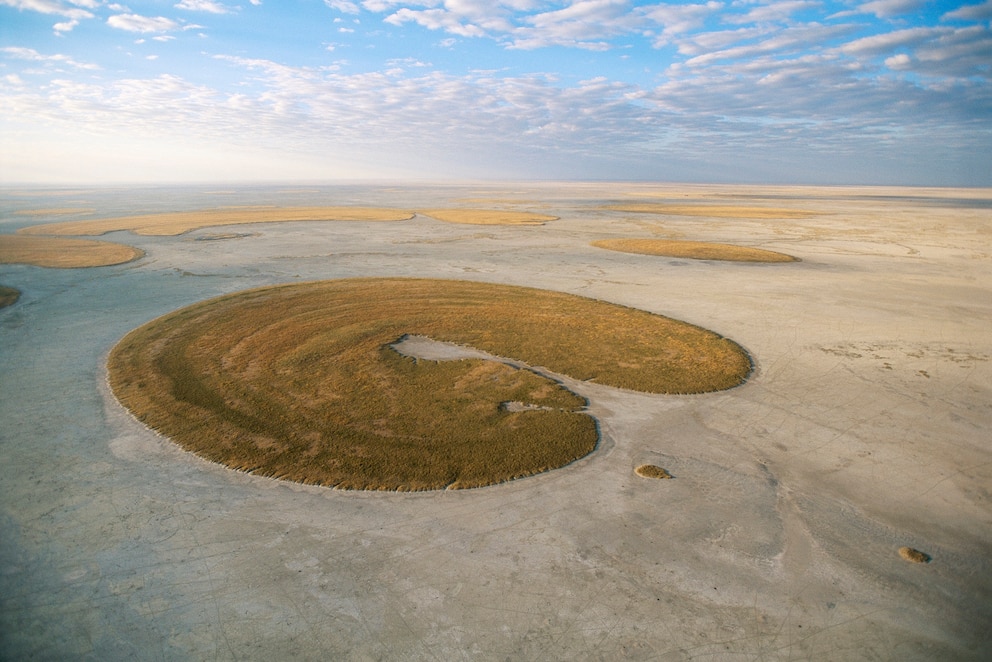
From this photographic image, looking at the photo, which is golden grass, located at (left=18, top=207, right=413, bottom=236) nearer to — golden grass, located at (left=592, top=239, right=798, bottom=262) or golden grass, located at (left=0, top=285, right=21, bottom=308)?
golden grass, located at (left=0, top=285, right=21, bottom=308)

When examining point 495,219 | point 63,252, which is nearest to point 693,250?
point 495,219

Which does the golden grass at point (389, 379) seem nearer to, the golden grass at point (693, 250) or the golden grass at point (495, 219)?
the golden grass at point (693, 250)

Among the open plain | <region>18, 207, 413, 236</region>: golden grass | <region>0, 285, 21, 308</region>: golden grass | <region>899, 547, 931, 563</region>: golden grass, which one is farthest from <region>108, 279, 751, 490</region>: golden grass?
<region>18, 207, 413, 236</region>: golden grass

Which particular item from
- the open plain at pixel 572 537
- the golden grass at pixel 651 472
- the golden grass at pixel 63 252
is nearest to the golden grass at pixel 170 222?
the golden grass at pixel 63 252

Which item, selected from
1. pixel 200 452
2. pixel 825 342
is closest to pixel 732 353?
pixel 825 342

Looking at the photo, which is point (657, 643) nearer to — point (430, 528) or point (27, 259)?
point (430, 528)

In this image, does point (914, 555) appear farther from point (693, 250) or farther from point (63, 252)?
point (63, 252)
